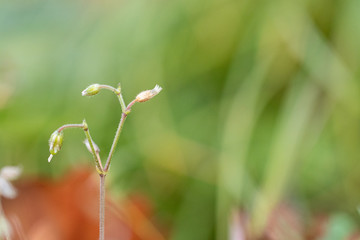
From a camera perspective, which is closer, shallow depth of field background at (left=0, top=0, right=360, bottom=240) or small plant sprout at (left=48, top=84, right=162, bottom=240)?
small plant sprout at (left=48, top=84, right=162, bottom=240)

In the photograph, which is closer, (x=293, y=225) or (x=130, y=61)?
(x=293, y=225)

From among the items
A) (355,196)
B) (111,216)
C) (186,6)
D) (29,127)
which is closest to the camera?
(111,216)

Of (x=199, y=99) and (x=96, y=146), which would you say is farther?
(x=199, y=99)

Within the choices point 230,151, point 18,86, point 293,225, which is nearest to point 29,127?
point 18,86

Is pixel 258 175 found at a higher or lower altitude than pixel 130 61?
lower

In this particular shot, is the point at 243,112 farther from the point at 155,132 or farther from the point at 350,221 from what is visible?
the point at 350,221

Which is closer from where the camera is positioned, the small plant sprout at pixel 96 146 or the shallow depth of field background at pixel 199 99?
the small plant sprout at pixel 96 146

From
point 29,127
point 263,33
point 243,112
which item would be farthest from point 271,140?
point 29,127

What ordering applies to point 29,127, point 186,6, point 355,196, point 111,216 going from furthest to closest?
point 186,6, point 29,127, point 355,196, point 111,216
